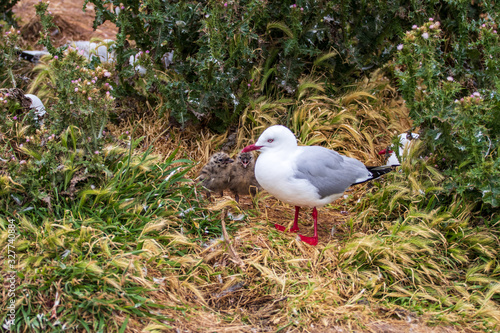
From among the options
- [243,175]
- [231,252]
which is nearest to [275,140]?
[243,175]

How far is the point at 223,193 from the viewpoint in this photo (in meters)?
4.95

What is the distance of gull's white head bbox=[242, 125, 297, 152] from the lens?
4008 mm

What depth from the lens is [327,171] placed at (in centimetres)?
409

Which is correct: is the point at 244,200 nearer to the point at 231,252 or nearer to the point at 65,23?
the point at 231,252

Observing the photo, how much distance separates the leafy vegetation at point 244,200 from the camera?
3.36 m

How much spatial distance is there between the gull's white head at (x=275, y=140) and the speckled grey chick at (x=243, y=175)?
56cm

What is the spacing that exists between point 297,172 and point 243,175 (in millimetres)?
865

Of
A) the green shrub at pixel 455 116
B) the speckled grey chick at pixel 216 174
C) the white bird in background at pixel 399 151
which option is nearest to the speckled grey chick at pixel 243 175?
the speckled grey chick at pixel 216 174

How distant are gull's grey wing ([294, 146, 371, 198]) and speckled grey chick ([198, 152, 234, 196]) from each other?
78 centimetres

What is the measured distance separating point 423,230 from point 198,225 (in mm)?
1867

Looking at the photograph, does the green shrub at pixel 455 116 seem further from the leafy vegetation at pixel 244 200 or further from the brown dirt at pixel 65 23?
the brown dirt at pixel 65 23

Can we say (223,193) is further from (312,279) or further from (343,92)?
(343,92)

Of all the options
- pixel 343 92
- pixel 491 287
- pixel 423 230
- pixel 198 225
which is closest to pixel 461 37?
pixel 343 92

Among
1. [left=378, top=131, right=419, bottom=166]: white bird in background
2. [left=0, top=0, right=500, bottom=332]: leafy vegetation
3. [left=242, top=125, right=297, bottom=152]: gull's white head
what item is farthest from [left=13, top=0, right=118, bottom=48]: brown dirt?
[left=378, top=131, right=419, bottom=166]: white bird in background
